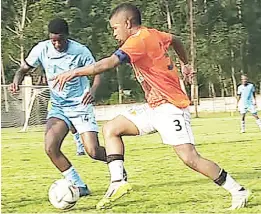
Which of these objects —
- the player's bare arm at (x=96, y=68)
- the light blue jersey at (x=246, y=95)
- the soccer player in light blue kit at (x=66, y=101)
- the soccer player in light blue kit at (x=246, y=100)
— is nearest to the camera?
the player's bare arm at (x=96, y=68)

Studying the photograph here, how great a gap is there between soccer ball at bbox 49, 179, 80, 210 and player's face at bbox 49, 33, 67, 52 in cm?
158

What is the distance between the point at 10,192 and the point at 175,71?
10.2 ft

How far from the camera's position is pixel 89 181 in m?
10.2

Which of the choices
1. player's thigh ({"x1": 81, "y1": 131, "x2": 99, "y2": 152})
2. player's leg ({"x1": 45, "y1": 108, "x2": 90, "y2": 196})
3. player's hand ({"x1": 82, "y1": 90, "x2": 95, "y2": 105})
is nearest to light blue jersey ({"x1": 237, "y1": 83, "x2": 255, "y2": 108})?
player's thigh ({"x1": 81, "y1": 131, "x2": 99, "y2": 152})

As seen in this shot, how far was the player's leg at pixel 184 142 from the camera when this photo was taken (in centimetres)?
683

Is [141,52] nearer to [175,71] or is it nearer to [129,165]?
[175,71]

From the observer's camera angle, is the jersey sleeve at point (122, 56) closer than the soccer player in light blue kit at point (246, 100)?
Yes

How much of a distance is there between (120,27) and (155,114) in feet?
2.89

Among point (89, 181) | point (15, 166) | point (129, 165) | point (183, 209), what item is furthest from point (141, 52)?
point (15, 166)

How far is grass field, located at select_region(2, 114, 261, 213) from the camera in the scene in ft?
24.5

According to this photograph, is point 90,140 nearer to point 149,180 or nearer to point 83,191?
point 83,191

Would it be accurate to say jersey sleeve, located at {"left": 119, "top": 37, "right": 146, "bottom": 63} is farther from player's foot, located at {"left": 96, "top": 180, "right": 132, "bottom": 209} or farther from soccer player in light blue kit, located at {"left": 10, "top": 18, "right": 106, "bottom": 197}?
soccer player in light blue kit, located at {"left": 10, "top": 18, "right": 106, "bottom": 197}

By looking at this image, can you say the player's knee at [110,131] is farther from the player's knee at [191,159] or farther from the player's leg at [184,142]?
the player's knee at [191,159]

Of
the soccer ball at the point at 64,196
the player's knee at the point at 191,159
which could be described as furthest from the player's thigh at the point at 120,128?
the soccer ball at the point at 64,196
